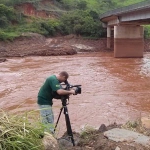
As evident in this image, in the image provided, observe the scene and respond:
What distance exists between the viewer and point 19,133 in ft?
14.4

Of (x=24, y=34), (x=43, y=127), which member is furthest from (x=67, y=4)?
(x=43, y=127)

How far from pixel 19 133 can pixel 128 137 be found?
2346 mm

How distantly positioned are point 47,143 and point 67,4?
7515cm

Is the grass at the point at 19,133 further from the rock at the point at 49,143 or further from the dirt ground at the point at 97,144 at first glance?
the dirt ground at the point at 97,144

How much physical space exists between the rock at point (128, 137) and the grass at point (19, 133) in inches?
67.1

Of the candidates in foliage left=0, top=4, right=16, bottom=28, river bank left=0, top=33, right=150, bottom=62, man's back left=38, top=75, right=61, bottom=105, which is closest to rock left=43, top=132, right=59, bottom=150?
man's back left=38, top=75, right=61, bottom=105

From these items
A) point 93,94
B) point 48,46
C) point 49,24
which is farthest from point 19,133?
point 49,24

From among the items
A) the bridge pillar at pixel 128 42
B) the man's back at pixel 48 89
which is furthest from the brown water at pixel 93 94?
the bridge pillar at pixel 128 42

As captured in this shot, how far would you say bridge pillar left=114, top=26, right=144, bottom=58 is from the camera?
38.7 meters

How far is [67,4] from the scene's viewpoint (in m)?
77.8

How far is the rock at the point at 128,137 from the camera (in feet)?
18.7

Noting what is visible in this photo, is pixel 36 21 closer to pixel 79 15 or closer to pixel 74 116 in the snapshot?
pixel 79 15

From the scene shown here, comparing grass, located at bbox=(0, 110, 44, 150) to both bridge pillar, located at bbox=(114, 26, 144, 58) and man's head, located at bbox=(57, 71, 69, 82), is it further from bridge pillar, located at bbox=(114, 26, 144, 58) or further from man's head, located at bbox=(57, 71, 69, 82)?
bridge pillar, located at bbox=(114, 26, 144, 58)

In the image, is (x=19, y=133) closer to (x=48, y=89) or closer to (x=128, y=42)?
(x=48, y=89)
